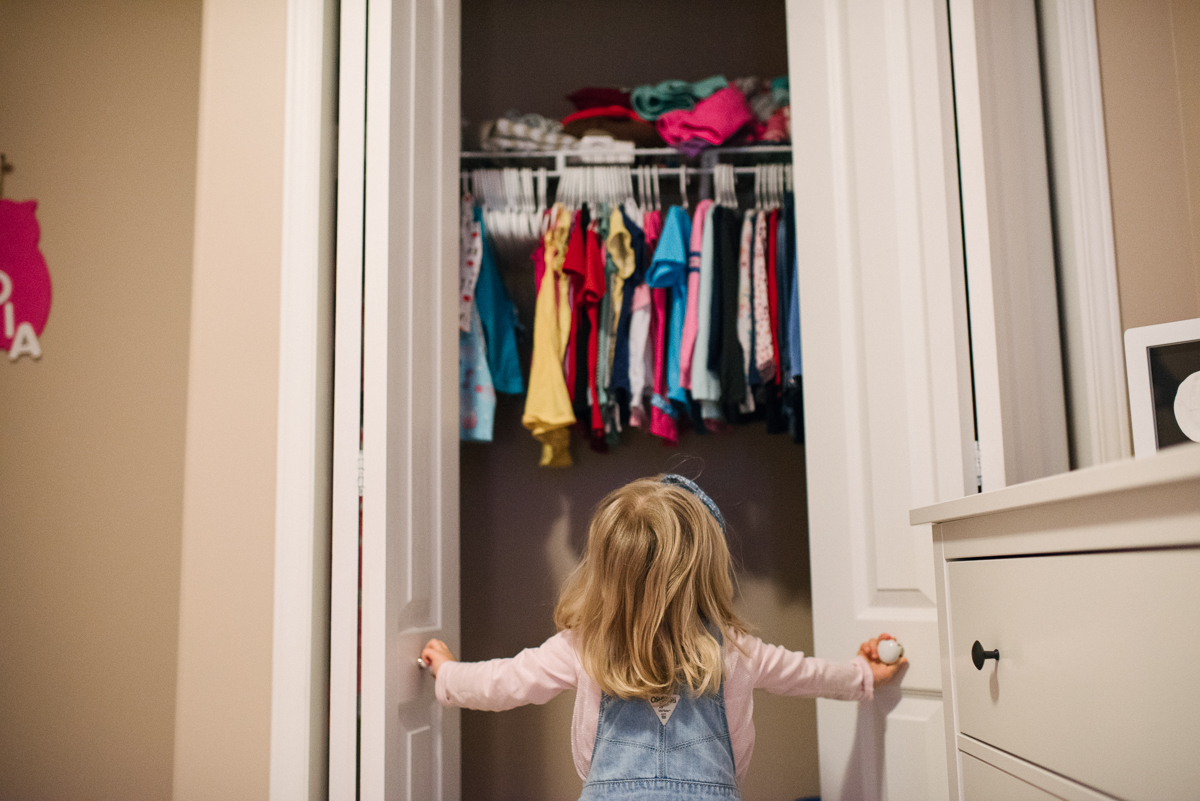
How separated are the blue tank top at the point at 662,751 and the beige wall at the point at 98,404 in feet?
3.59

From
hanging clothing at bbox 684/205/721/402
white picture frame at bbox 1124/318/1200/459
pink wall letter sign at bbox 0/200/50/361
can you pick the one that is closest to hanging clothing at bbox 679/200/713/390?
hanging clothing at bbox 684/205/721/402

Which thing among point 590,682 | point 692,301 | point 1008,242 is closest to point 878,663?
point 590,682

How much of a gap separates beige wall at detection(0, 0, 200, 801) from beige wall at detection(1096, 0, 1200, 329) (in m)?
2.02

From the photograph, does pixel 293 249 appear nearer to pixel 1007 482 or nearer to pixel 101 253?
pixel 101 253

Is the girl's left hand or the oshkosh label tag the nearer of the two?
the oshkosh label tag

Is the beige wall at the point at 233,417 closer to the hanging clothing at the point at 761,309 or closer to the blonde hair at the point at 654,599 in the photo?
the blonde hair at the point at 654,599

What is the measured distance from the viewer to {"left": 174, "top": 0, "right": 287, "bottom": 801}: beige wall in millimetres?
1463

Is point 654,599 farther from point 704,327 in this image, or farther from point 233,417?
point 704,327

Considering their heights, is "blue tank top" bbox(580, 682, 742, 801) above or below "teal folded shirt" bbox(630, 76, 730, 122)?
below

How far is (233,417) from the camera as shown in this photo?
60.2 inches

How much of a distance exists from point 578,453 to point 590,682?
129 cm

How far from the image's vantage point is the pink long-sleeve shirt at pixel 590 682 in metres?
1.40

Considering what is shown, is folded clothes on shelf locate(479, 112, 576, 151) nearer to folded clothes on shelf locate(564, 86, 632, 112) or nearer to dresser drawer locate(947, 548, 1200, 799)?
folded clothes on shelf locate(564, 86, 632, 112)

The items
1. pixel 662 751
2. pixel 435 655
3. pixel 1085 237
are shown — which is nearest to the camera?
pixel 662 751
